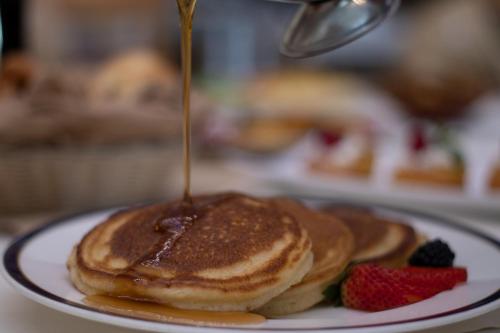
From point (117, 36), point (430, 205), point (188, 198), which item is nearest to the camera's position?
point (188, 198)

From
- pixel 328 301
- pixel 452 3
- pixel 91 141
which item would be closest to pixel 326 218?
pixel 328 301

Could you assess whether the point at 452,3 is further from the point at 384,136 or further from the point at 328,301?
the point at 328,301

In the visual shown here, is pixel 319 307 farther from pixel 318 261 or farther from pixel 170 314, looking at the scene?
pixel 170 314

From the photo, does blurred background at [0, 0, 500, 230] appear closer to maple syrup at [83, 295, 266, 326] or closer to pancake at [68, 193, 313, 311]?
pancake at [68, 193, 313, 311]

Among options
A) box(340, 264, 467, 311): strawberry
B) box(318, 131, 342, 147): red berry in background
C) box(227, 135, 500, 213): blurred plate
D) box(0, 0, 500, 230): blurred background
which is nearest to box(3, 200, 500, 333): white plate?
box(340, 264, 467, 311): strawberry

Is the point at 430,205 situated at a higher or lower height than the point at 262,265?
lower
